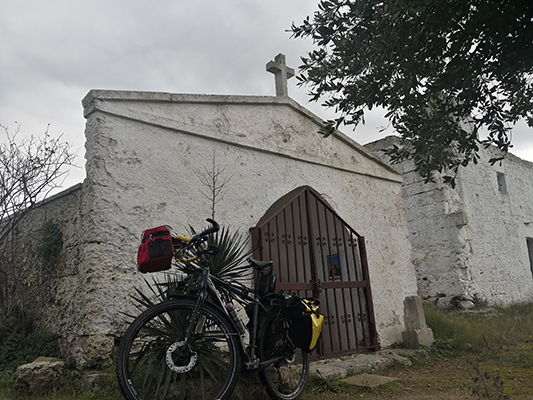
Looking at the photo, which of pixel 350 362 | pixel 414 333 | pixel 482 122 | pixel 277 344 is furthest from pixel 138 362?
pixel 414 333

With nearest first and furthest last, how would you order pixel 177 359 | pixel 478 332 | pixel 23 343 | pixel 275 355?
1. pixel 177 359
2. pixel 275 355
3. pixel 23 343
4. pixel 478 332

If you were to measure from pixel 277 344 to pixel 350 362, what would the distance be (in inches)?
82.3

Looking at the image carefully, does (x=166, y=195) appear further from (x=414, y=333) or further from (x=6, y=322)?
(x=414, y=333)

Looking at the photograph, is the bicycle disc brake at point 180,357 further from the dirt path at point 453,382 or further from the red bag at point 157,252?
the dirt path at point 453,382

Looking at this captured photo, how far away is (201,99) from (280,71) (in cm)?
168

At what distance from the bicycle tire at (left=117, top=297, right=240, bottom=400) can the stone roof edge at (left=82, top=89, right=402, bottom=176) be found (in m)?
2.36

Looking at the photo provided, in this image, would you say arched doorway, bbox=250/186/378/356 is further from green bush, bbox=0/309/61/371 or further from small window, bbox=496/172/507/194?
small window, bbox=496/172/507/194

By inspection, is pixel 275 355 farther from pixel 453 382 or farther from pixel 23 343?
pixel 23 343

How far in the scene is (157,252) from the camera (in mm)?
2896

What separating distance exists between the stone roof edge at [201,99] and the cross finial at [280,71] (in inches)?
8.2

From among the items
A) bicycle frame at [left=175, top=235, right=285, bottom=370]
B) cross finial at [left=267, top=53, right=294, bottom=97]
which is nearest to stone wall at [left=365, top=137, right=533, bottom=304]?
cross finial at [left=267, top=53, right=294, bottom=97]

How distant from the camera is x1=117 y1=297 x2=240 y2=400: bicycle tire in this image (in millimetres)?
2764

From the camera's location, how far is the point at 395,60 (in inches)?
139

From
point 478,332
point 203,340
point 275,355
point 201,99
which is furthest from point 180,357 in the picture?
point 478,332
